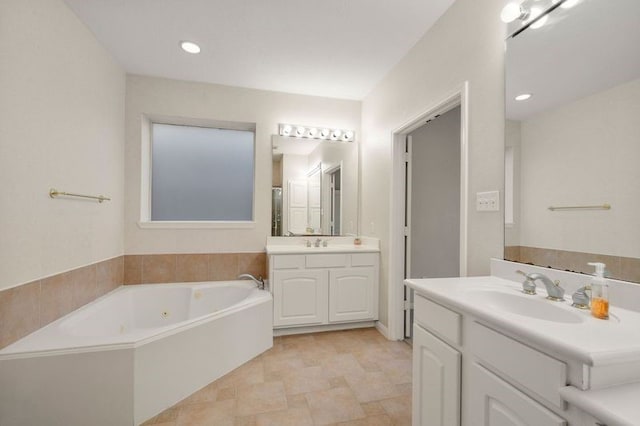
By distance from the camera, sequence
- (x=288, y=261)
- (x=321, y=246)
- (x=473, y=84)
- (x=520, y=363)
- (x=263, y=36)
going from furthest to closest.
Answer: (x=321, y=246)
(x=288, y=261)
(x=263, y=36)
(x=473, y=84)
(x=520, y=363)

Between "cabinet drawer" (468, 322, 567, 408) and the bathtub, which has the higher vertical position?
"cabinet drawer" (468, 322, 567, 408)

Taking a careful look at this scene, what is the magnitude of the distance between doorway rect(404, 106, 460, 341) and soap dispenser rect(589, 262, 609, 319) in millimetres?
2162

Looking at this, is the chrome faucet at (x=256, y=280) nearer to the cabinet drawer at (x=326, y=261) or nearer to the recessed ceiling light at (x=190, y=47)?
the cabinet drawer at (x=326, y=261)

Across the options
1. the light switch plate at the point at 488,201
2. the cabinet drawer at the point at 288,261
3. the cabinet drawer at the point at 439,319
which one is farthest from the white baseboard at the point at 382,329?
the light switch plate at the point at 488,201

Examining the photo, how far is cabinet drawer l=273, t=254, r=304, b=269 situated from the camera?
2615 mm

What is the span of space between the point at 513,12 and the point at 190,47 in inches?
89.3

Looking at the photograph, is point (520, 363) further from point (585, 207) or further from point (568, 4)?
point (568, 4)

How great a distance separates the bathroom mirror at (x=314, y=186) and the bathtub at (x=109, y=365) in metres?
1.20

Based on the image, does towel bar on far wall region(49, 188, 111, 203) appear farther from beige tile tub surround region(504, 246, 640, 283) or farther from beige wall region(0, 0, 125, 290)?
beige tile tub surround region(504, 246, 640, 283)

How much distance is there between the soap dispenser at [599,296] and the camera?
89 centimetres

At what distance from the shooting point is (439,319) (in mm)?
1154

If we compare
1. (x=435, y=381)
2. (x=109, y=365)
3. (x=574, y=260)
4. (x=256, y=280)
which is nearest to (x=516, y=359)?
(x=435, y=381)

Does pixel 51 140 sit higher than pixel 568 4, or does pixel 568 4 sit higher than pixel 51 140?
pixel 568 4

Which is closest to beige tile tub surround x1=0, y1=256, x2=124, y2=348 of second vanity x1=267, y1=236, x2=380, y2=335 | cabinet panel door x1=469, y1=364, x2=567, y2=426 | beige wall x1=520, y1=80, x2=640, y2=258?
second vanity x1=267, y1=236, x2=380, y2=335
